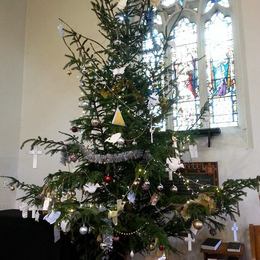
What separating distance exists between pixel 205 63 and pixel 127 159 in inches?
64.9

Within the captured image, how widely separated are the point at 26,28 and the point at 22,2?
1.19 ft

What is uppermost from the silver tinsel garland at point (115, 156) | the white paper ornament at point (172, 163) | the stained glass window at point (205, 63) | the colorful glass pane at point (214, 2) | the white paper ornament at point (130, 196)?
the colorful glass pane at point (214, 2)

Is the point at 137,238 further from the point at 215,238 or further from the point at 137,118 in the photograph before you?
the point at 215,238

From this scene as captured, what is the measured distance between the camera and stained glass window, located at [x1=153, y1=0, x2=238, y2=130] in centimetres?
280

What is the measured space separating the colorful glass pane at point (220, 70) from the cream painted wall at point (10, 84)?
7.93 ft

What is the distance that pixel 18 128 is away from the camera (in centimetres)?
365

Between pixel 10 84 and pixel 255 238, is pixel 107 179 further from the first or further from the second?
pixel 10 84

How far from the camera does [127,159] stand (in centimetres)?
182

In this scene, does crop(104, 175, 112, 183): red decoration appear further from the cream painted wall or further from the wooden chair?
the cream painted wall

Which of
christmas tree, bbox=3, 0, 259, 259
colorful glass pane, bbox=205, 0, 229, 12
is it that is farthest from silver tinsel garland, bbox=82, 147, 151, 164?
colorful glass pane, bbox=205, 0, 229, 12

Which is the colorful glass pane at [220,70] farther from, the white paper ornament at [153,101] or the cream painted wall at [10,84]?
the cream painted wall at [10,84]

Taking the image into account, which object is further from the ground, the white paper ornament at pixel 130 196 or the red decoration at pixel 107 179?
the red decoration at pixel 107 179

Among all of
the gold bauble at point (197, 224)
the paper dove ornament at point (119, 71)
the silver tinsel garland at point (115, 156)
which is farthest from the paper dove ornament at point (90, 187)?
the paper dove ornament at point (119, 71)

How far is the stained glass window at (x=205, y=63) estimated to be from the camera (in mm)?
2803
